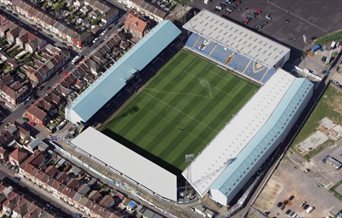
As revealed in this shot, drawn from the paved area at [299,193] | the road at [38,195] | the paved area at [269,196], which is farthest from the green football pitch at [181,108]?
the road at [38,195]

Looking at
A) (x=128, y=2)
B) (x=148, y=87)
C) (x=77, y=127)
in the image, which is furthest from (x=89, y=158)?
(x=128, y=2)

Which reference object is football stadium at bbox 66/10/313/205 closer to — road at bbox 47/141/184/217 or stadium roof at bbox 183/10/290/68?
stadium roof at bbox 183/10/290/68

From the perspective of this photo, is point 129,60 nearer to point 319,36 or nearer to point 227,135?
point 227,135

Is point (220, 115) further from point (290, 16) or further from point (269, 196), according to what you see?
point (290, 16)

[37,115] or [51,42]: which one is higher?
[51,42]

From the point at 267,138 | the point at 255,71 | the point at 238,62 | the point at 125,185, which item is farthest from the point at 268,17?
the point at 125,185
